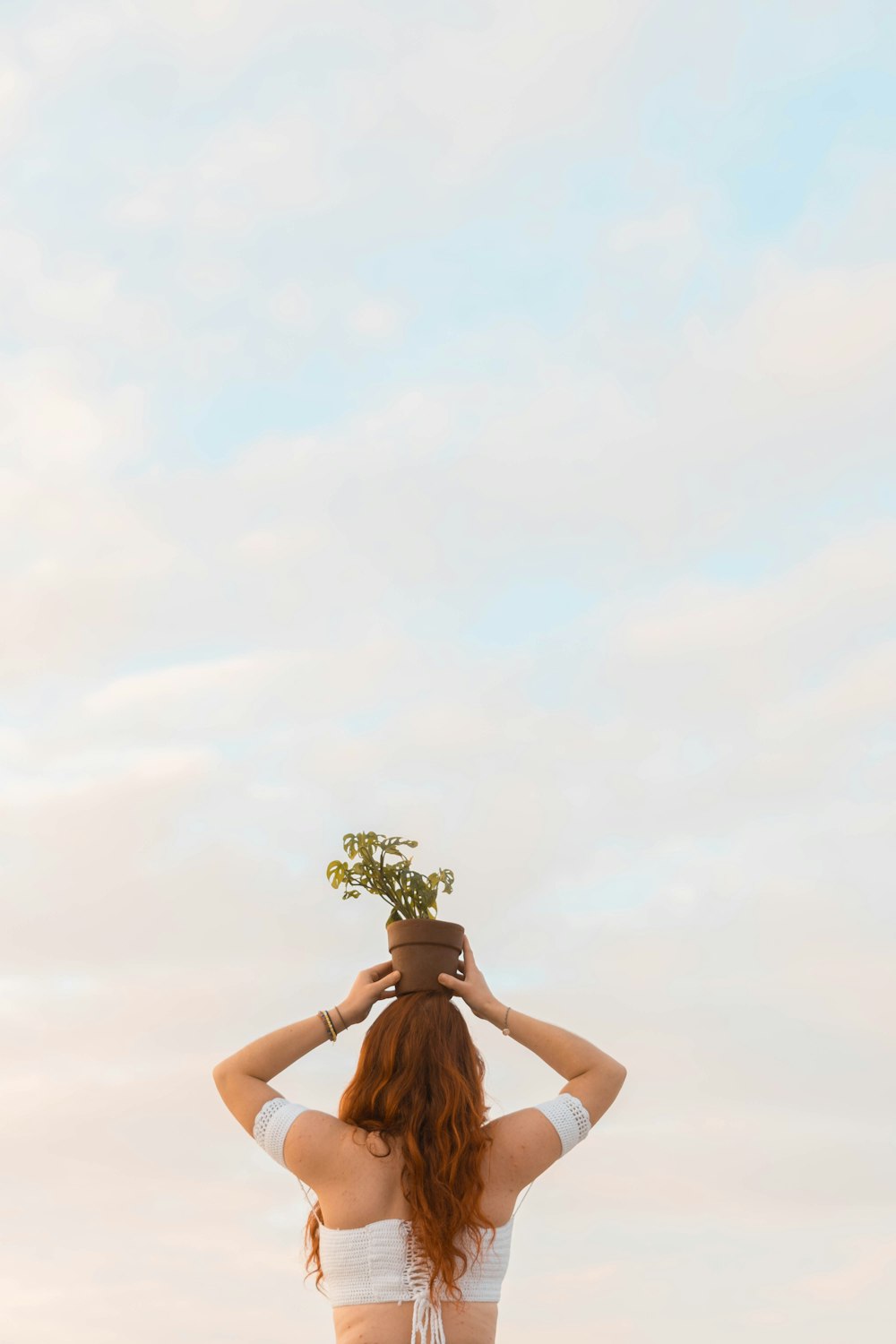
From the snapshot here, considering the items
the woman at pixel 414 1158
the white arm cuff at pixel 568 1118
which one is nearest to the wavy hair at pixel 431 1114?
the woman at pixel 414 1158

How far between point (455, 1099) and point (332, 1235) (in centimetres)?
57

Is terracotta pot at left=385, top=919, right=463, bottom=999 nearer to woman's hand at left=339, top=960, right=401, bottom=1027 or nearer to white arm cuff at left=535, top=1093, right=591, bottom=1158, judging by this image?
woman's hand at left=339, top=960, right=401, bottom=1027

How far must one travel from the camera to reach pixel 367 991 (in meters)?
5.33

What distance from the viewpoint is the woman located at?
15.9 ft

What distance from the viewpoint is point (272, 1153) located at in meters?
5.04

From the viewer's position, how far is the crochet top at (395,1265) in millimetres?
4840

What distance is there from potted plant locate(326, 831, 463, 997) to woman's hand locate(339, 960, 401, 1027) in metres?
0.04

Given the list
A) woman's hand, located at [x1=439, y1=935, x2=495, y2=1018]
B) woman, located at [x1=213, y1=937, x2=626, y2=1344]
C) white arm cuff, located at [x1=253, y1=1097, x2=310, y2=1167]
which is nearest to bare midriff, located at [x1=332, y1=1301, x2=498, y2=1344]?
woman, located at [x1=213, y1=937, x2=626, y2=1344]

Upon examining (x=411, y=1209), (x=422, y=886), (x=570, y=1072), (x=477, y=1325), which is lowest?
(x=477, y=1325)

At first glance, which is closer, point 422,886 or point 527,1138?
point 527,1138

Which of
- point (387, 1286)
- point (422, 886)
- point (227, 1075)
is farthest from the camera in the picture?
point (422, 886)

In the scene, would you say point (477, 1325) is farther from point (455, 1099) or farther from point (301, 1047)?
point (301, 1047)

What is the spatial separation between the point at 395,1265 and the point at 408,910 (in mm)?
1246

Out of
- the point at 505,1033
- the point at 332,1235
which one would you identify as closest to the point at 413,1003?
the point at 505,1033
